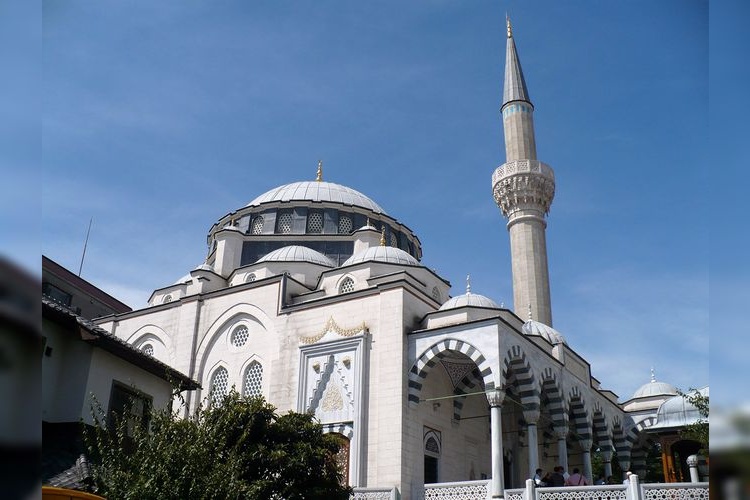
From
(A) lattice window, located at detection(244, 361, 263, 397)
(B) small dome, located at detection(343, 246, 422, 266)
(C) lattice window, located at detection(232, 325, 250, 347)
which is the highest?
(B) small dome, located at detection(343, 246, 422, 266)

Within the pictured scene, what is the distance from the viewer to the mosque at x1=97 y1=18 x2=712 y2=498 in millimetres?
13125

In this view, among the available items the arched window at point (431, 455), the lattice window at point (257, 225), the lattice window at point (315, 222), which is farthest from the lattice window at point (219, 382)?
the lattice window at point (315, 222)

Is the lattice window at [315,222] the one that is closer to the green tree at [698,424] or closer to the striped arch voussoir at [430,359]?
the striped arch voussoir at [430,359]

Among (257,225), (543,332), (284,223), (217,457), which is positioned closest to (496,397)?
(543,332)

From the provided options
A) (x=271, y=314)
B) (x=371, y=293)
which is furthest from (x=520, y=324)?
(x=271, y=314)

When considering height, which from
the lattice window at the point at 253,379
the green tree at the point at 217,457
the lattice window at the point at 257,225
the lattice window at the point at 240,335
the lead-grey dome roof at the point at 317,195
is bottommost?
the green tree at the point at 217,457

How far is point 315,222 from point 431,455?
9.98 meters

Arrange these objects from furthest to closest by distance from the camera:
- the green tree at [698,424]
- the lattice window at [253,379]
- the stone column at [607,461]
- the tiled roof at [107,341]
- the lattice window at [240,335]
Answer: the stone column at [607,461], the lattice window at [240,335], the lattice window at [253,379], the green tree at [698,424], the tiled roof at [107,341]

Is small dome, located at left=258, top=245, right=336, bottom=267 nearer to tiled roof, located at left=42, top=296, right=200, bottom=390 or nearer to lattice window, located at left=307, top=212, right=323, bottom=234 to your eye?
lattice window, located at left=307, top=212, right=323, bottom=234

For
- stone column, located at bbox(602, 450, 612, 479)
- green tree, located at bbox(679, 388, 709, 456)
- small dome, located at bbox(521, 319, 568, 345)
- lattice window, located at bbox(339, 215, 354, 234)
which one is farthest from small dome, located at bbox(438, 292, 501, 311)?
lattice window, located at bbox(339, 215, 354, 234)

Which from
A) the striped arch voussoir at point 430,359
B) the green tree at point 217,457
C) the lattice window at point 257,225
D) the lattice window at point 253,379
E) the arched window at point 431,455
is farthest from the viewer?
the lattice window at point 257,225

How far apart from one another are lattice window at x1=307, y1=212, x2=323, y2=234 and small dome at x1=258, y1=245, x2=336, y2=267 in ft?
7.11

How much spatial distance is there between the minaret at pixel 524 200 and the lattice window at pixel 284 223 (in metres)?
6.70

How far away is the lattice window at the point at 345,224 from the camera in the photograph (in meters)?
21.7
